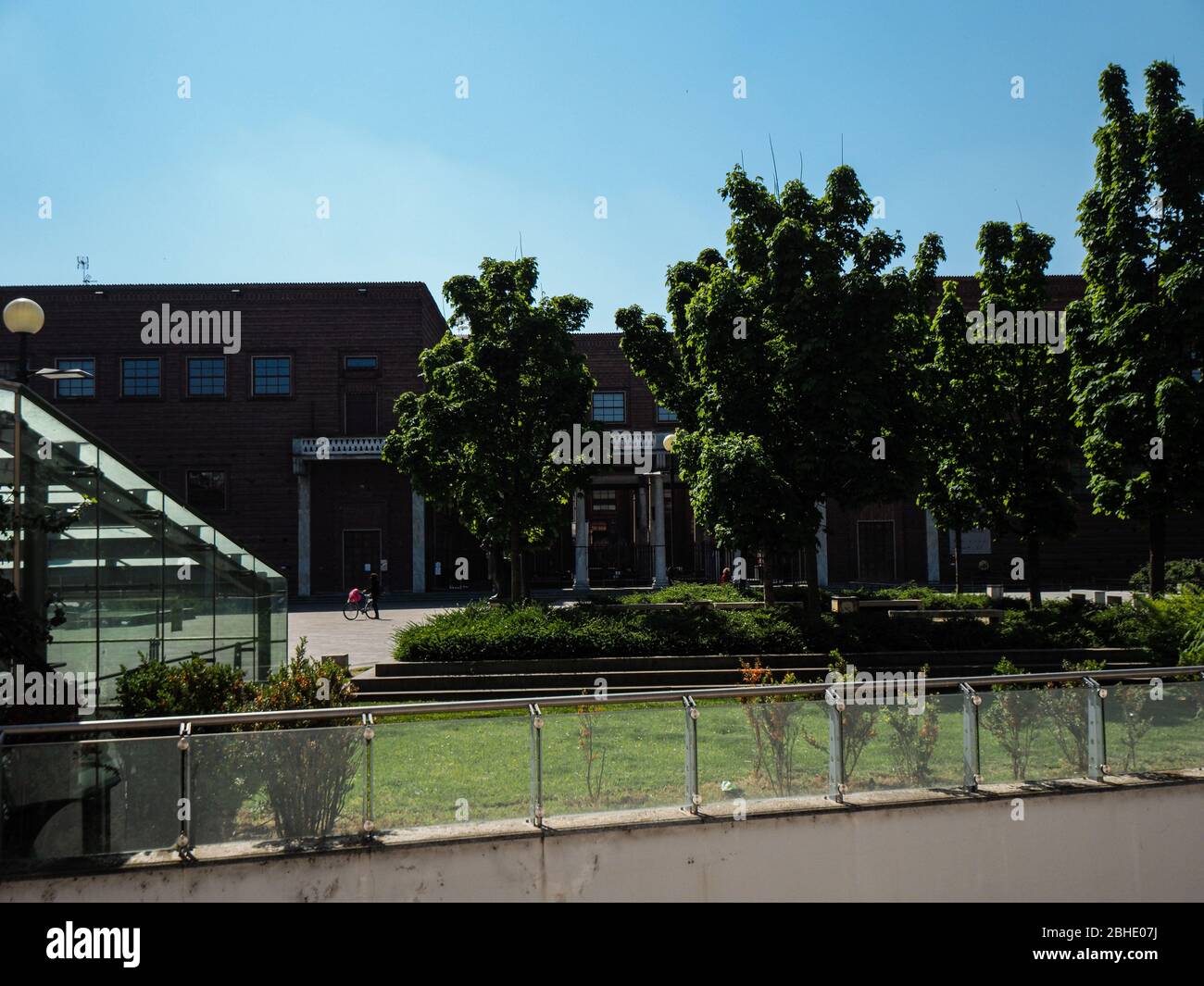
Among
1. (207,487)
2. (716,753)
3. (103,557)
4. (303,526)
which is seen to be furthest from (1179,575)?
(207,487)

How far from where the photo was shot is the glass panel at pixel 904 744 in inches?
291

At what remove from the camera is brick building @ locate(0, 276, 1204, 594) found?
39.8 m

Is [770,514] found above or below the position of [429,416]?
below

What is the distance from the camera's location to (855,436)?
16.0 m

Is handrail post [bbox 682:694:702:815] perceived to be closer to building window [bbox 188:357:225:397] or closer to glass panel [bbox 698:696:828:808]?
glass panel [bbox 698:696:828:808]

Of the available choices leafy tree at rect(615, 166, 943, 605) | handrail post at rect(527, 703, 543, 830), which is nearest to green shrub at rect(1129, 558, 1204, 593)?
leafy tree at rect(615, 166, 943, 605)

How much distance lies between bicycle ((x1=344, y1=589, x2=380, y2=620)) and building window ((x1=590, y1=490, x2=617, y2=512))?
16756 millimetres

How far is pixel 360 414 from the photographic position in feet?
135

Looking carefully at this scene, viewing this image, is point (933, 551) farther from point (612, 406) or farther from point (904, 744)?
point (904, 744)
